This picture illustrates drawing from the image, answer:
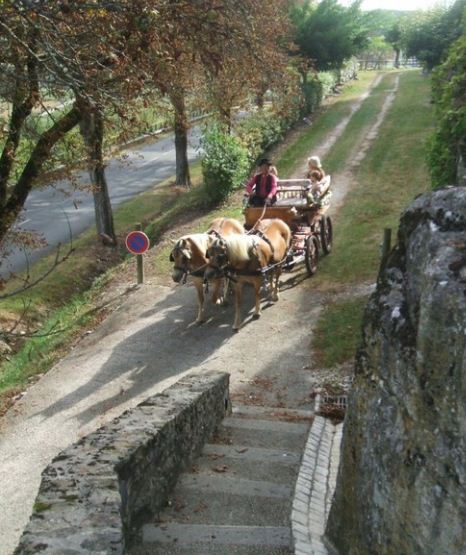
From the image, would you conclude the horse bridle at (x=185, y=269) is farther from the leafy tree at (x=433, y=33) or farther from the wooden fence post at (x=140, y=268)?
the leafy tree at (x=433, y=33)

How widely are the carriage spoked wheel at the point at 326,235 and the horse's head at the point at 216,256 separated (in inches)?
169

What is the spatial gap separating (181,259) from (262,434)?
4.02 metres

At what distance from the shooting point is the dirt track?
28.1ft

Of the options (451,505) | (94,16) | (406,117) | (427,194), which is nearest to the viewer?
(451,505)

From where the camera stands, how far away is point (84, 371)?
10.7 meters

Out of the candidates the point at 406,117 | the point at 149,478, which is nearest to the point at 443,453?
the point at 149,478

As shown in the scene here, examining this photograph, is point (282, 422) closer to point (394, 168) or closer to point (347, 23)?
point (394, 168)

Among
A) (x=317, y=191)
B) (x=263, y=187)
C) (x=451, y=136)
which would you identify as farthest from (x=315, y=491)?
(x=317, y=191)

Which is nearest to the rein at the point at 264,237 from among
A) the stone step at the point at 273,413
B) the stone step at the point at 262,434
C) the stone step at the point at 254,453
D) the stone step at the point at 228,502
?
the stone step at the point at 273,413

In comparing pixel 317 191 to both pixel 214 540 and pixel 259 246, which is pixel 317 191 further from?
pixel 214 540

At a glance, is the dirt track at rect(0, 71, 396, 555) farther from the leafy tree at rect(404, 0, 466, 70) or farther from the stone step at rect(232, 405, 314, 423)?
the leafy tree at rect(404, 0, 466, 70)

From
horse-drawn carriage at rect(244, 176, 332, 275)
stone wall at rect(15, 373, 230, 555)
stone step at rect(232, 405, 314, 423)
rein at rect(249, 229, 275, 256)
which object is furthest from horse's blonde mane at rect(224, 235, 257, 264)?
stone wall at rect(15, 373, 230, 555)

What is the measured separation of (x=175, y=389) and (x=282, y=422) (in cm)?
187

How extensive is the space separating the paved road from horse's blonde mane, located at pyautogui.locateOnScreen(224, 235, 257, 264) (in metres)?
6.23
